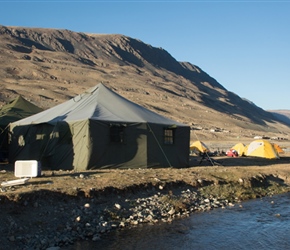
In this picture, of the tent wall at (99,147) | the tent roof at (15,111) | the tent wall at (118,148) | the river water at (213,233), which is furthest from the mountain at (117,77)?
the river water at (213,233)

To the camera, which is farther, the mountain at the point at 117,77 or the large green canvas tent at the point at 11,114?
the mountain at the point at 117,77

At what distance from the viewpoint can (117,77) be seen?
9650 centimetres

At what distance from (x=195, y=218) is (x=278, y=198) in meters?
5.47

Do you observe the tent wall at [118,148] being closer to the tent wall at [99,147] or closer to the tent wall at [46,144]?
the tent wall at [99,147]

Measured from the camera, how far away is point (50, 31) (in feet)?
461

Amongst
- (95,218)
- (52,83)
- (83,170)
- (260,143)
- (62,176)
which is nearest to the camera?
(95,218)

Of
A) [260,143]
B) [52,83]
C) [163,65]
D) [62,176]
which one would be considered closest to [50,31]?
[163,65]

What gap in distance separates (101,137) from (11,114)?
8835 millimetres

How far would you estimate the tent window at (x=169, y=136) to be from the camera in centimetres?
2041

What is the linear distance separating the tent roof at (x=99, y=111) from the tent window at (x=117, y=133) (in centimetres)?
38

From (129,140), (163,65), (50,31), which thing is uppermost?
(50,31)

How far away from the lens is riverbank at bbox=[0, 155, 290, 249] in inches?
399

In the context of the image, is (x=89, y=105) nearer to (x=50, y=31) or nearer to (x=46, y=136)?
(x=46, y=136)

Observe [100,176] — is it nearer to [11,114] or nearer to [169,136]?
[169,136]
